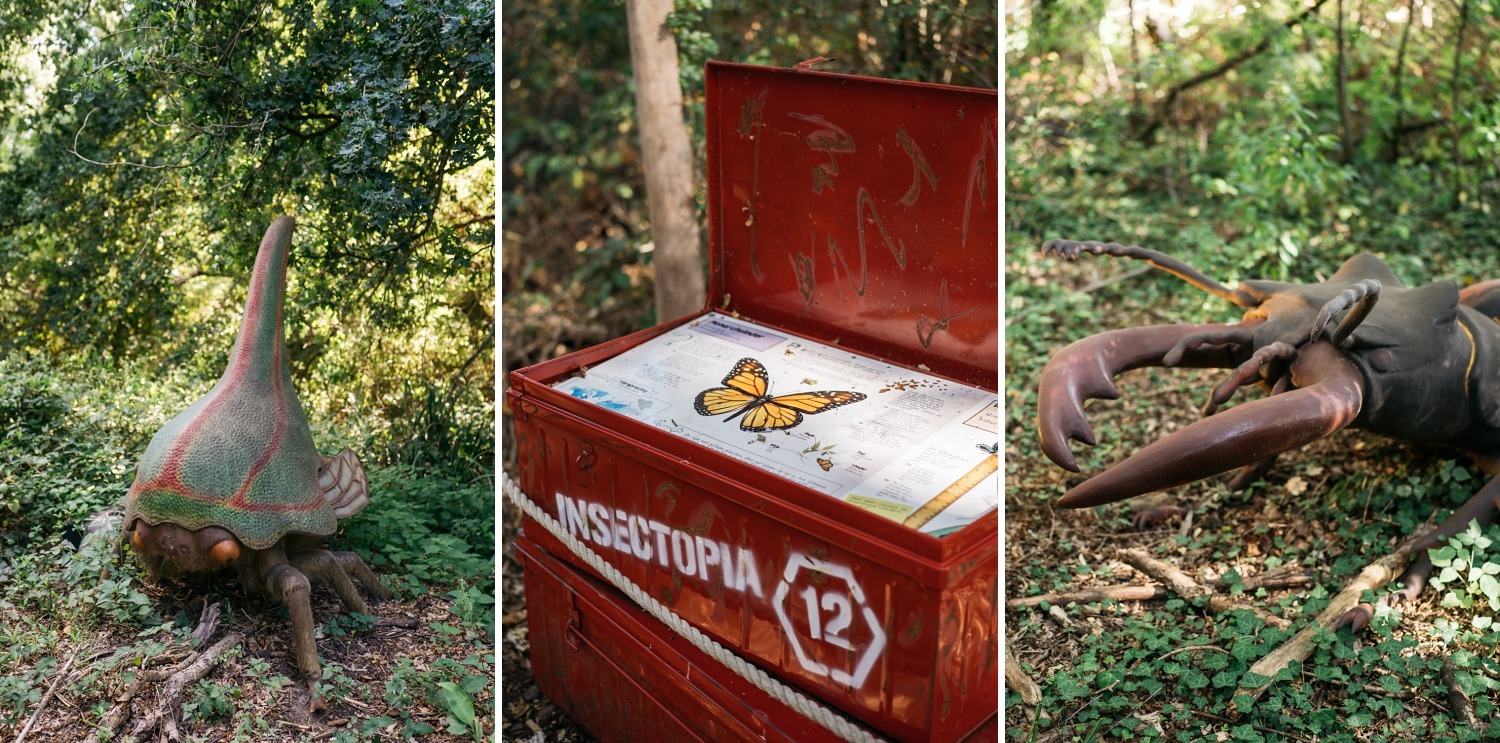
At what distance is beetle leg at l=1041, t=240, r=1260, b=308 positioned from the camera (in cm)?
279

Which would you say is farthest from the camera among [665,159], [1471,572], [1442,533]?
[665,159]

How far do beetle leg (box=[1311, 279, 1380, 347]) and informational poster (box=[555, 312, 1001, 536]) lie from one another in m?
0.80

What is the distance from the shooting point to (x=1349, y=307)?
266 cm

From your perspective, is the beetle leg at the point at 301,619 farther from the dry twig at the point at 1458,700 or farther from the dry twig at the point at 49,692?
the dry twig at the point at 1458,700

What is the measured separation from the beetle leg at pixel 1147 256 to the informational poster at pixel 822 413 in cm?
51

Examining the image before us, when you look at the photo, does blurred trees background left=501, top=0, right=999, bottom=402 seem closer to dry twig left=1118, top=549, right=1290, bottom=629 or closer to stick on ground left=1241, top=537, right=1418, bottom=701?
dry twig left=1118, top=549, right=1290, bottom=629

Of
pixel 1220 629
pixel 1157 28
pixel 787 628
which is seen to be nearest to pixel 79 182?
pixel 787 628

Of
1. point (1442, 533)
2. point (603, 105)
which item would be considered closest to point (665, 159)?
point (603, 105)

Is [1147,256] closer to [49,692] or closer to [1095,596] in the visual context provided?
[1095,596]

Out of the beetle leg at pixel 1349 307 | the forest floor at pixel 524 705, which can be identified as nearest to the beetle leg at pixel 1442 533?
the beetle leg at pixel 1349 307

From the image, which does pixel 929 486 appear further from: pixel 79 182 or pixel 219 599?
pixel 79 182

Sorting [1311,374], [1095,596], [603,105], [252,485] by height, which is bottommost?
[1095,596]

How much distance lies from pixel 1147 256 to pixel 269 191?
7.72 feet

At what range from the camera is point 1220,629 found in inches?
116
